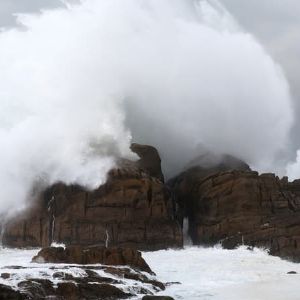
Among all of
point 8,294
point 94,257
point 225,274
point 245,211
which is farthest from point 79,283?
point 245,211

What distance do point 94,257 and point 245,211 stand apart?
17.0 metres

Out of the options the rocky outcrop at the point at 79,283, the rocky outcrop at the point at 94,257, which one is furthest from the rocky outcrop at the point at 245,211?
the rocky outcrop at the point at 79,283

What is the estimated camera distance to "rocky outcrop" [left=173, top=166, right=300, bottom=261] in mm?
45719

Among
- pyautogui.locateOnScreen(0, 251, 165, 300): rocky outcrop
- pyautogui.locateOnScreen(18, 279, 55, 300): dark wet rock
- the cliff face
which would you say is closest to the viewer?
pyautogui.locateOnScreen(18, 279, 55, 300): dark wet rock

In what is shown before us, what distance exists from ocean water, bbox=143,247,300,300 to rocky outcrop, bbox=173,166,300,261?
138cm

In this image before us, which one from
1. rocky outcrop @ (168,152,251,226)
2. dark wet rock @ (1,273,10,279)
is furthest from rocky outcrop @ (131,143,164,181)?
dark wet rock @ (1,273,10,279)

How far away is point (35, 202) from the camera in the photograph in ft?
169

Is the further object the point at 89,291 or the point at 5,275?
the point at 89,291

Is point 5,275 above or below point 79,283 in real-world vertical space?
above

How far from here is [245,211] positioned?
48562mm

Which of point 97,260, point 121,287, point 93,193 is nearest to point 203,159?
point 93,193

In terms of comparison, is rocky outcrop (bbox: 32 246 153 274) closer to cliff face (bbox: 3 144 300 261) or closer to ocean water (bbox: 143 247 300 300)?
ocean water (bbox: 143 247 300 300)

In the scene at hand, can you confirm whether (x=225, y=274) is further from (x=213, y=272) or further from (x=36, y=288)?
(x=36, y=288)

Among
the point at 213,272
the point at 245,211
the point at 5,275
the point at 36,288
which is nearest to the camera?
the point at 36,288
